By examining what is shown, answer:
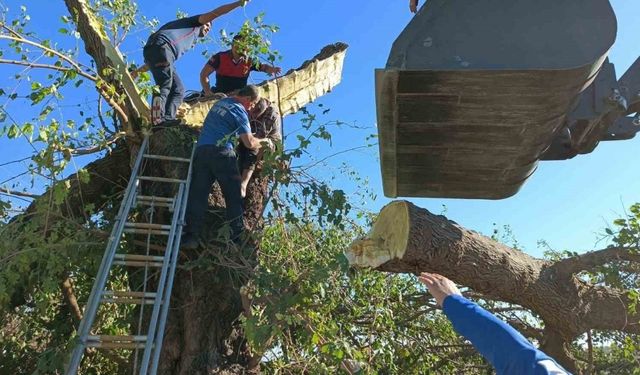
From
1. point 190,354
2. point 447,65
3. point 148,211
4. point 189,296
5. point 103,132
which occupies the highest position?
point 103,132

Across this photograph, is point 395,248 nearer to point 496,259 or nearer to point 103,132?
point 496,259

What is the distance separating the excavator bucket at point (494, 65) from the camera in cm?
261

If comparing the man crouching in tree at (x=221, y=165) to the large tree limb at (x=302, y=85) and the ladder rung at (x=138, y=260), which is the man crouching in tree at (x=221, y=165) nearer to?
the ladder rung at (x=138, y=260)

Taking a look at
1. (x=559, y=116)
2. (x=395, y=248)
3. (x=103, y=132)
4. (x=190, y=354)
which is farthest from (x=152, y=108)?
(x=559, y=116)

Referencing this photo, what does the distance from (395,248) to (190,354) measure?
161 centimetres

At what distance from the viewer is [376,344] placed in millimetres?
4742

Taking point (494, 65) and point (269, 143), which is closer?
point (494, 65)

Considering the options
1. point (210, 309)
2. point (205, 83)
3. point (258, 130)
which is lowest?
point (210, 309)

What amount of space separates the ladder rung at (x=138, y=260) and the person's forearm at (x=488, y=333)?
2.77m

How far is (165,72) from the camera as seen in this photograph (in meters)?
5.73

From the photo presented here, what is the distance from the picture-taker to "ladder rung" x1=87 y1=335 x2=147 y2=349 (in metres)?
3.53

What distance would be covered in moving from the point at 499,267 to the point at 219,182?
206cm

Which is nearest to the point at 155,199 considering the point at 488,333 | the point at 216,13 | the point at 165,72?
the point at 165,72

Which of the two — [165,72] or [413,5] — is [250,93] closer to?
[165,72]
